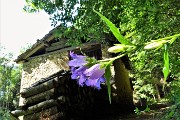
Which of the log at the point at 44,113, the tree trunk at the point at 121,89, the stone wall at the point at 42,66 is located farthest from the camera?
the stone wall at the point at 42,66

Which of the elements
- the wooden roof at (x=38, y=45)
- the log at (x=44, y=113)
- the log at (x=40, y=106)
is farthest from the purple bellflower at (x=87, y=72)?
the wooden roof at (x=38, y=45)

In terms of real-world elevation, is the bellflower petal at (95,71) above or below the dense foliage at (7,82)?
below

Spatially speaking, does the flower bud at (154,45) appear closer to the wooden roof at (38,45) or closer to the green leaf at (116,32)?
the green leaf at (116,32)

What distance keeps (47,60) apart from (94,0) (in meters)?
8.61

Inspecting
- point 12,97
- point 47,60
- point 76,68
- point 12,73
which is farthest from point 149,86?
point 12,73

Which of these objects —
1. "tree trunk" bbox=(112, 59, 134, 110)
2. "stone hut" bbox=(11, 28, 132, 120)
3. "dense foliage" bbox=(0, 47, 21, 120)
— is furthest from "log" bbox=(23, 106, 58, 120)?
"dense foliage" bbox=(0, 47, 21, 120)

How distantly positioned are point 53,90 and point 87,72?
978cm

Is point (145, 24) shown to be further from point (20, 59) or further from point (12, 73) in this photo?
point (12, 73)

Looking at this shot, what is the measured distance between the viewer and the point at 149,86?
19625 mm

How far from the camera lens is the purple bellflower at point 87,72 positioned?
0.78 metres

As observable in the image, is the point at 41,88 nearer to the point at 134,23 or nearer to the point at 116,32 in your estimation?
the point at 134,23

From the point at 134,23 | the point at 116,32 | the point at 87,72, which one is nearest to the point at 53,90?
the point at 134,23

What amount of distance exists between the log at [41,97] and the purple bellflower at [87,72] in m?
9.72

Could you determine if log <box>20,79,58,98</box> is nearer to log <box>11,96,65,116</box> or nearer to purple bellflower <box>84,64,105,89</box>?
log <box>11,96,65,116</box>
